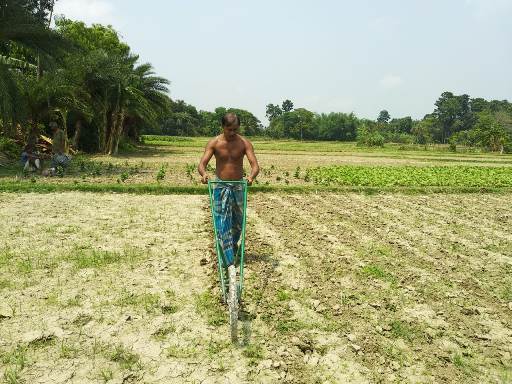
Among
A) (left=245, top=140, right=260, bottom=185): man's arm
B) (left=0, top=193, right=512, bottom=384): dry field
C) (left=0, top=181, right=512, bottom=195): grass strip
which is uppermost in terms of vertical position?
(left=245, top=140, right=260, bottom=185): man's arm

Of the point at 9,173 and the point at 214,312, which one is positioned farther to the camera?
the point at 9,173

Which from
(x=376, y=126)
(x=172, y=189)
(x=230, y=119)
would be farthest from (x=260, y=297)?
(x=376, y=126)

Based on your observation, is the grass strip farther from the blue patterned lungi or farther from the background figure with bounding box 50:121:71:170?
the blue patterned lungi

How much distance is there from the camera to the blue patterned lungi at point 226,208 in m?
4.84

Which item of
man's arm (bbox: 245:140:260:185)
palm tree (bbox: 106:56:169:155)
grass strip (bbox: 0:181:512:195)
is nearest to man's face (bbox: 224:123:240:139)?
man's arm (bbox: 245:140:260:185)

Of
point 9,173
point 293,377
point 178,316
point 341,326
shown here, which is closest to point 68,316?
point 178,316

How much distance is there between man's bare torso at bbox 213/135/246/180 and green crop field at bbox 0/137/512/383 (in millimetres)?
1348

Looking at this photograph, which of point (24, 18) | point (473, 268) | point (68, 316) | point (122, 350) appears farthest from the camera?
point (24, 18)

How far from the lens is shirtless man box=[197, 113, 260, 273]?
4.88m

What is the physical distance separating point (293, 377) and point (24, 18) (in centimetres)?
1475

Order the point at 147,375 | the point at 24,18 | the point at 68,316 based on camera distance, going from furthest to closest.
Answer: the point at 24,18 < the point at 68,316 < the point at 147,375

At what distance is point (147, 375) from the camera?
10.9 feet

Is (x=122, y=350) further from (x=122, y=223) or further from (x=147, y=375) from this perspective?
(x=122, y=223)

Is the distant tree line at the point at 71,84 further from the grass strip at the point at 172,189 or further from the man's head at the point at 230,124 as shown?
the man's head at the point at 230,124
